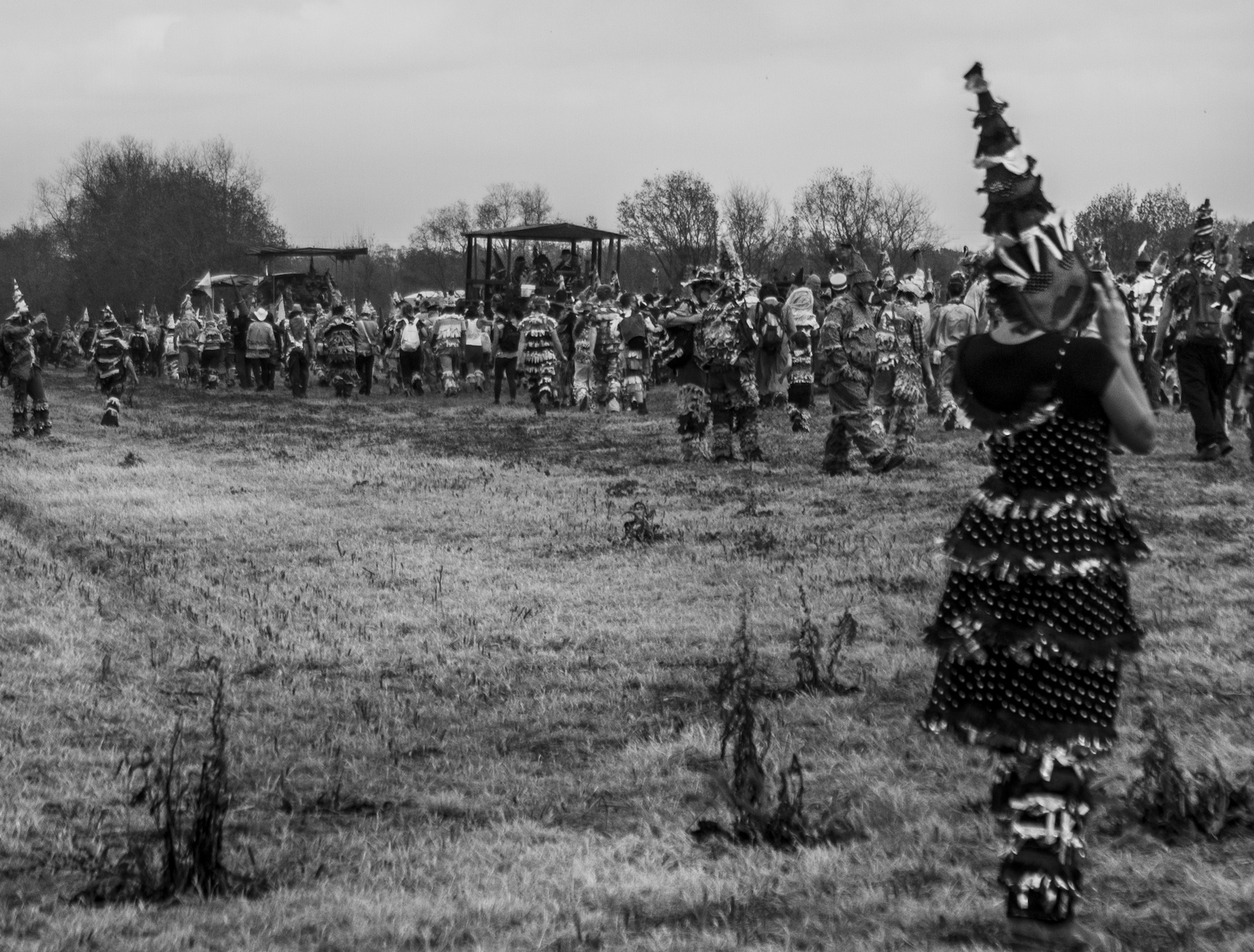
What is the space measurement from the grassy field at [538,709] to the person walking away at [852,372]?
0.34 metres

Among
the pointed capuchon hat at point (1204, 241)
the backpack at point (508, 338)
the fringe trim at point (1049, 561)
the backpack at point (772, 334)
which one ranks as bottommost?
the backpack at point (508, 338)

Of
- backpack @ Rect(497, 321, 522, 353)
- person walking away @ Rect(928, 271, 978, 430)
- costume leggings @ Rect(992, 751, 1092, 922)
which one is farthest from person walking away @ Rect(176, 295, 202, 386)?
costume leggings @ Rect(992, 751, 1092, 922)

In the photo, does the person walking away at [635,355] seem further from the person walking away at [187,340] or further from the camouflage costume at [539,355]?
the person walking away at [187,340]

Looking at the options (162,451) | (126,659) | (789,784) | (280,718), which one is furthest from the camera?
(162,451)

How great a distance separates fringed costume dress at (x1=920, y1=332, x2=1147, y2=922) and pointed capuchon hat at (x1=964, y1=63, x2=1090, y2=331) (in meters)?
0.10

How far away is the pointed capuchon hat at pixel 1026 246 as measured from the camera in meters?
4.05

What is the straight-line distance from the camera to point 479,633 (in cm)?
829

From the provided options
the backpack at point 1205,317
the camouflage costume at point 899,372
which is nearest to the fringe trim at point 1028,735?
the backpack at point 1205,317

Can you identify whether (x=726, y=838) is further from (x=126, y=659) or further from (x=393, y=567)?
(x=393, y=567)

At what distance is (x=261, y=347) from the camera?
33594 millimetres

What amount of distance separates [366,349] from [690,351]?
17626 mm

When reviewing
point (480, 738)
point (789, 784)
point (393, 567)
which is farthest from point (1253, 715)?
point (393, 567)

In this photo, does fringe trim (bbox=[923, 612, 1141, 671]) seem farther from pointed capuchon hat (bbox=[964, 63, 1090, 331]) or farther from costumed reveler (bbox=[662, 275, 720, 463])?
costumed reveler (bbox=[662, 275, 720, 463])

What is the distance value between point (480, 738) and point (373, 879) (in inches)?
65.9
